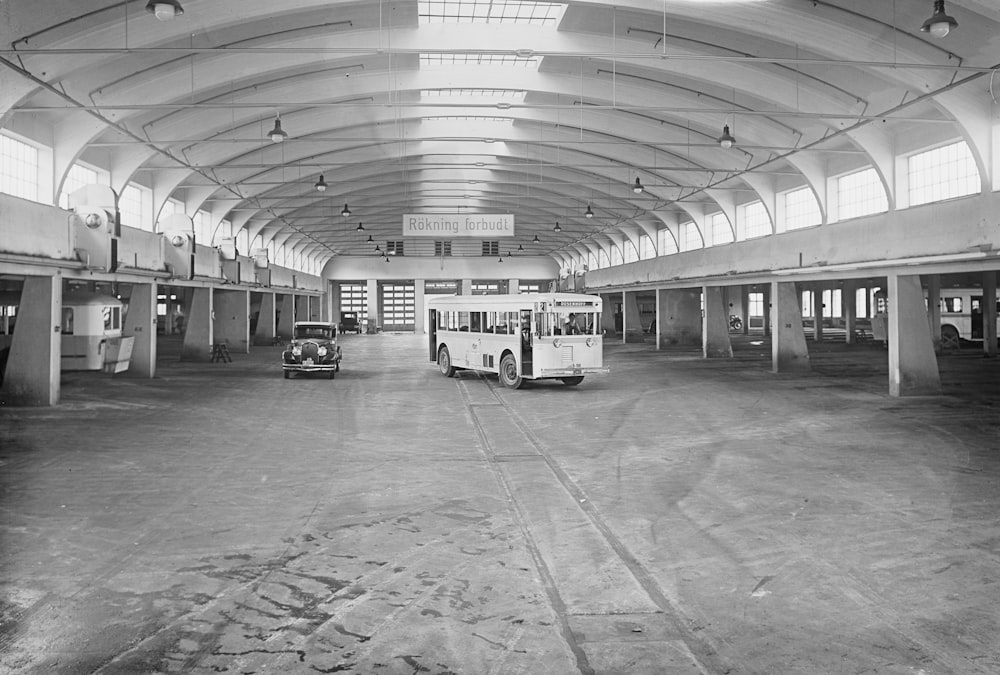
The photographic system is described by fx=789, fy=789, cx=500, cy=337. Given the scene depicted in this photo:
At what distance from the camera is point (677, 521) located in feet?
28.2

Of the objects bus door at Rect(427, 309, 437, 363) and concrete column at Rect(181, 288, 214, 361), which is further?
concrete column at Rect(181, 288, 214, 361)

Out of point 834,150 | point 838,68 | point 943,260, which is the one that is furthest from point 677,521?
point 834,150

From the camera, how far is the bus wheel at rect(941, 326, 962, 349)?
37.4 metres

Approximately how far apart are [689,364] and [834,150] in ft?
31.0

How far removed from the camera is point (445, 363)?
27.0 m

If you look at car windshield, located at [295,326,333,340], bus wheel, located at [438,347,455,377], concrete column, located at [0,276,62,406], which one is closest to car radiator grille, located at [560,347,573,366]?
bus wheel, located at [438,347,455,377]

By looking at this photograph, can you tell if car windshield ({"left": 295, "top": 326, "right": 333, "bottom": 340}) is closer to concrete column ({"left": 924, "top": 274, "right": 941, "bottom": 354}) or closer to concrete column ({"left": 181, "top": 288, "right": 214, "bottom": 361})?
concrete column ({"left": 181, "top": 288, "right": 214, "bottom": 361})

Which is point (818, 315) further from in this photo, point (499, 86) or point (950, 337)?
point (499, 86)

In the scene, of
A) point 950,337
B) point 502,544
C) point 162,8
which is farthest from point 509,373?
point 950,337

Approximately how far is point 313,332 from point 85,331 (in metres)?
6.97

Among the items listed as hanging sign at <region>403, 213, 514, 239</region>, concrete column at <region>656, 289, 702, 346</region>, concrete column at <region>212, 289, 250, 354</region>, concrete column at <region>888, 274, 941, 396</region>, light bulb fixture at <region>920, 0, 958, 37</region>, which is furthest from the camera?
concrete column at <region>656, 289, 702, 346</region>

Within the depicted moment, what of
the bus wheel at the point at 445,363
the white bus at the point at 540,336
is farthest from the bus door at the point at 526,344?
the bus wheel at the point at 445,363

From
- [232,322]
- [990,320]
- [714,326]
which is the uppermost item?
[232,322]

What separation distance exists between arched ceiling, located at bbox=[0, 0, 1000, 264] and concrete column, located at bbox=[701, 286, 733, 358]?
4.54 meters
